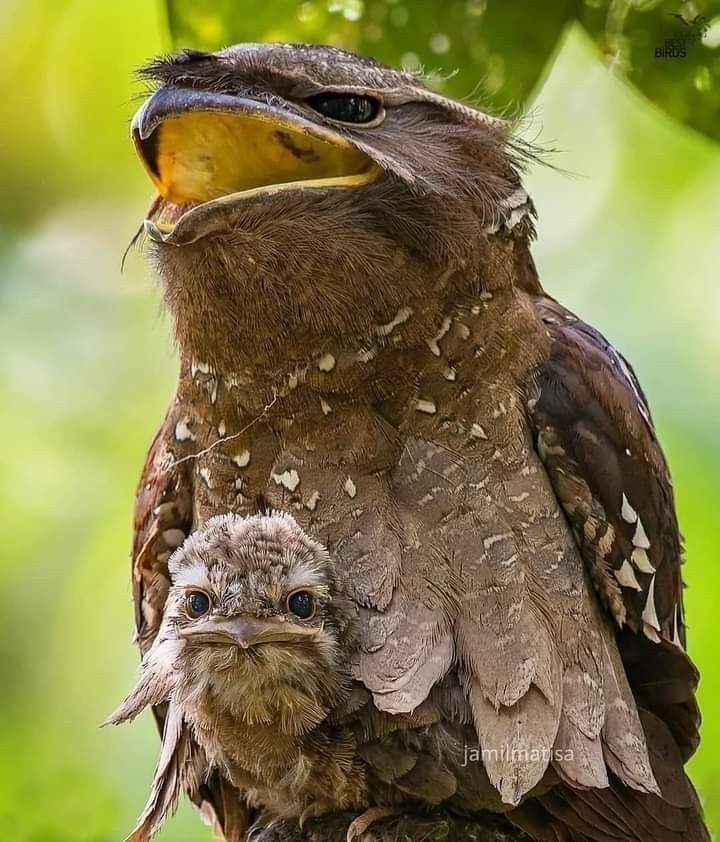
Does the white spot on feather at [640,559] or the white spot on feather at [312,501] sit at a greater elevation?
the white spot on feather at [640,559]

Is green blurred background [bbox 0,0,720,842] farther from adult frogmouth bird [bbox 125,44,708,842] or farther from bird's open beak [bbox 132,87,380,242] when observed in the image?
bird's open beak [bbox 132,87,380,242]

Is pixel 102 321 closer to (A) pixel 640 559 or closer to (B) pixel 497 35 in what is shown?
(B) pixel 497 35

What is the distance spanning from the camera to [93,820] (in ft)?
13.1

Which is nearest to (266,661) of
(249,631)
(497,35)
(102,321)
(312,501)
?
(249,631)

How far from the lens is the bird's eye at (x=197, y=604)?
107 inches

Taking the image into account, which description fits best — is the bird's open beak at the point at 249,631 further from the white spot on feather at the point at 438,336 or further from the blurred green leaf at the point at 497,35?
the blurred green leaf at the point at 497,35

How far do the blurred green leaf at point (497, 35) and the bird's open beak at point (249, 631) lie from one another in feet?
4.66

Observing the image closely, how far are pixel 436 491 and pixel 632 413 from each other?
56cm

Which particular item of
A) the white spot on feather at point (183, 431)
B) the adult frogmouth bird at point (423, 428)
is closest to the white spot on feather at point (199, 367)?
the adult frogmouth bird at point (423, 428)

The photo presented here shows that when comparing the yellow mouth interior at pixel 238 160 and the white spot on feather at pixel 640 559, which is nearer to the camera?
the yellow mouth interior at pixel 238 160

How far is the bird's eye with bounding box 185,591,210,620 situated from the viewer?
2723 mm

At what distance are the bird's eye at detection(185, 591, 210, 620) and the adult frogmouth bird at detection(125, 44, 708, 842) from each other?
261mm

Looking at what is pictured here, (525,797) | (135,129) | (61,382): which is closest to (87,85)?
(61,382)

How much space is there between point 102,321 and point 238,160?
3409mm
